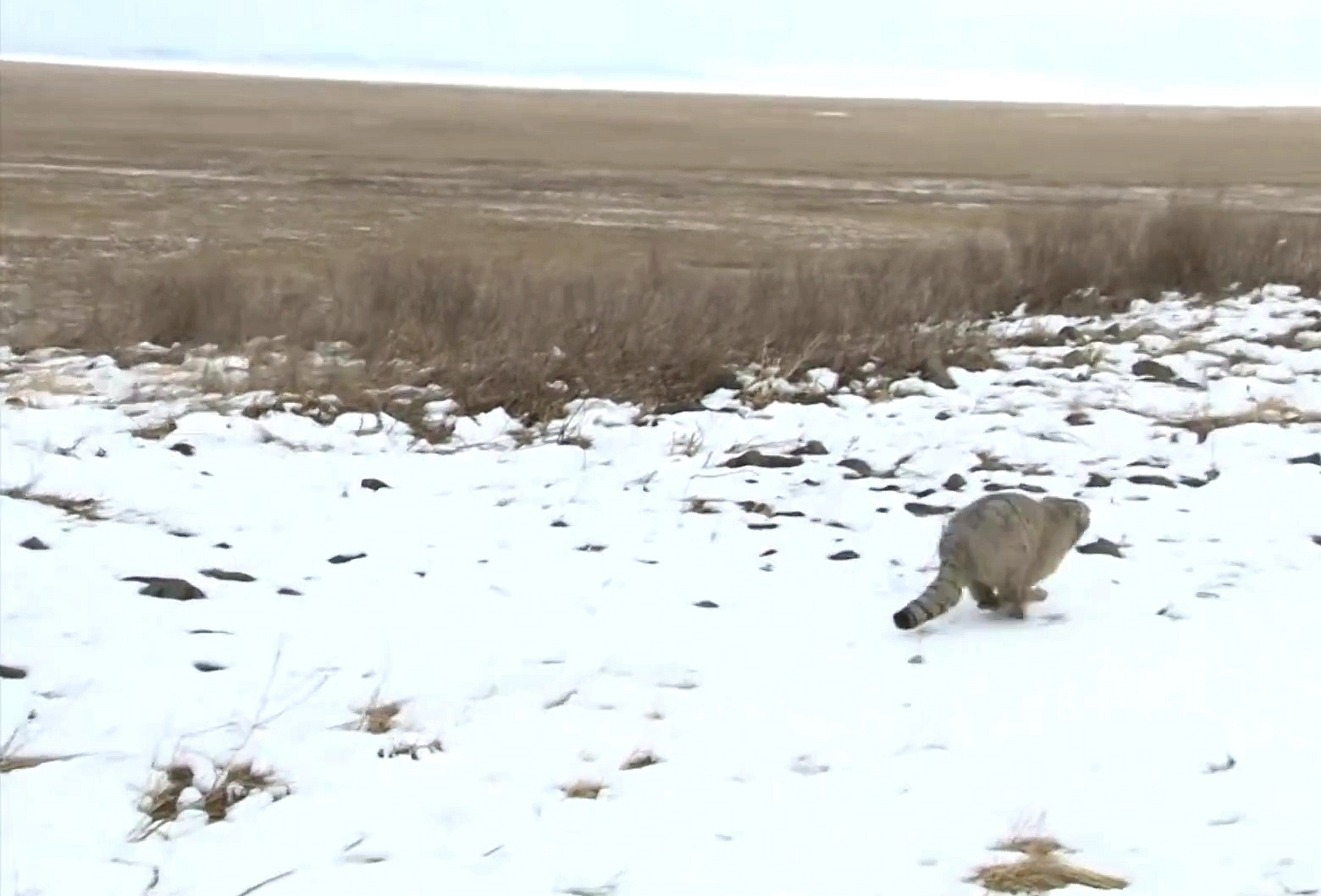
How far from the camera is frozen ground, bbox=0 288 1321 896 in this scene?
12.5 ft

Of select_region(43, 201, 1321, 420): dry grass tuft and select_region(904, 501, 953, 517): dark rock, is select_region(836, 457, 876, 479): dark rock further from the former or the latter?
select_region(43, 201, 1321, 420): dry grass tuft

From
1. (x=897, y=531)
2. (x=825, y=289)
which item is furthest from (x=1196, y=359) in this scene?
(x=897, y=531)

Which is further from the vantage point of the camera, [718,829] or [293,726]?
[293,726]

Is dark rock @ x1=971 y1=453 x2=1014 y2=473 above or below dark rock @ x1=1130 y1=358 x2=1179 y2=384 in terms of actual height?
below

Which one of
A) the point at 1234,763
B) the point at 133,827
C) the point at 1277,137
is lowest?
the point at 133,827

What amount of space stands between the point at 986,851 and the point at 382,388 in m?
6.95

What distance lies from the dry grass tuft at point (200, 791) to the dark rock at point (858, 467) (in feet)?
14.5

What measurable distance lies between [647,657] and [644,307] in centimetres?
696

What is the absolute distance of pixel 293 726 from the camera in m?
4.65

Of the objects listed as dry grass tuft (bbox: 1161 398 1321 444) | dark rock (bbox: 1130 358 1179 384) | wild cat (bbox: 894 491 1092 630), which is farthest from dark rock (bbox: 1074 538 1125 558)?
dark rock (bbox: 1130 358 1179 384)

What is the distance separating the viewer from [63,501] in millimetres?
6965

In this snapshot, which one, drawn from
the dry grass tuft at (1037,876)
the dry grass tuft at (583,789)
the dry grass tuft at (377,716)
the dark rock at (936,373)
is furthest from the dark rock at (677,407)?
the dry grass tuft at (1037,876)

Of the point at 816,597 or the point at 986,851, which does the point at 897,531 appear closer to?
the point at 816,597

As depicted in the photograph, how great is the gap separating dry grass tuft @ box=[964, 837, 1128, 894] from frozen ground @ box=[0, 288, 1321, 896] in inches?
2.3
